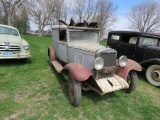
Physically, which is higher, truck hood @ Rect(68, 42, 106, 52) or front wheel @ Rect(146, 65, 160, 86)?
truck hood @ Rect(68, 42, 106, 52)

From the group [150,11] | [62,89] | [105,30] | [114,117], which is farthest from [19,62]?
[150,11]

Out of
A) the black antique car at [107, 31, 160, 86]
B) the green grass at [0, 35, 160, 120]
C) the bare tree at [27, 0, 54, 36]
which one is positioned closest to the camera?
the green grass at [0, 35, 160, 120]

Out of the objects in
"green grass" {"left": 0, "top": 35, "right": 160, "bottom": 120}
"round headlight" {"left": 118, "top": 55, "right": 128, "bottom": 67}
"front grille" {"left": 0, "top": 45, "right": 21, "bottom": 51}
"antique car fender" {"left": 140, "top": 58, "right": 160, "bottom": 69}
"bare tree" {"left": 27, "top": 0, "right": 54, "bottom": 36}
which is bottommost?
"green grass" {"left": 0, "top": 35, "right": 160, "bottom": 120}

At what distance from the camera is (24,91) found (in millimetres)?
3654

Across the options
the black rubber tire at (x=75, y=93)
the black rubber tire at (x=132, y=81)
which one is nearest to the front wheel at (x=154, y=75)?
the black rubber tire at (x=132, y=81)

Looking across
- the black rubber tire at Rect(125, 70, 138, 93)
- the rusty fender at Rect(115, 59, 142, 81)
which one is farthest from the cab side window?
the black rubber tire at Rect(125, 70, 138, 93)

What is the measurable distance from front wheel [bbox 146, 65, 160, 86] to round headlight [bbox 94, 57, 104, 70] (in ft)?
9.13

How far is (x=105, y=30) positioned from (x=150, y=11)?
14.1 metres

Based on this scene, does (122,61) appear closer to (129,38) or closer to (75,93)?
(75,93)

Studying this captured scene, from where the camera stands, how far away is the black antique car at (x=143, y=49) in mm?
4864

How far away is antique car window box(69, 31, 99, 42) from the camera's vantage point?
14.0 feet

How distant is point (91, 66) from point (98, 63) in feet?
1.16

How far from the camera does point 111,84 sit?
3.29m

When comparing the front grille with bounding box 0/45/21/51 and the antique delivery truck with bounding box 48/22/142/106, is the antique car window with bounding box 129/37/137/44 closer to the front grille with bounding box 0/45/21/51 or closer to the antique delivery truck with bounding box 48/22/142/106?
the antique delivery truck with bounding box 48/22/142/106
